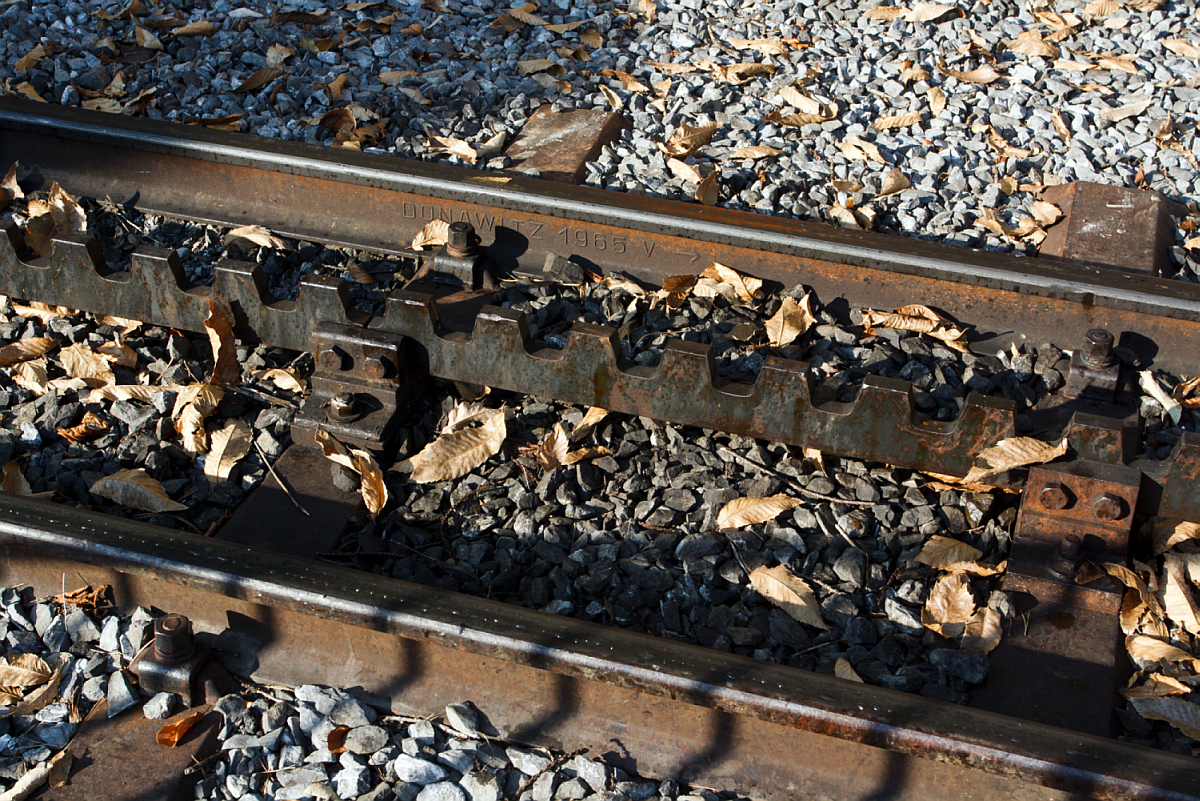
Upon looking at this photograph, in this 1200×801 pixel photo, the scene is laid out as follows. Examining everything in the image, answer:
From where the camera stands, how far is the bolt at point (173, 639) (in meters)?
2.65

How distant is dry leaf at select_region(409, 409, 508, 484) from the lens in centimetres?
350

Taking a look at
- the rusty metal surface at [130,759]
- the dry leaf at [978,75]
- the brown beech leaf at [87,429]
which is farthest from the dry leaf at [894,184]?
the rusty metal surface at [130,759]

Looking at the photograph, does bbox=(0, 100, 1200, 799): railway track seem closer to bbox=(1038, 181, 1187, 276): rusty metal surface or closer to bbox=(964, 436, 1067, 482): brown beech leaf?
bbox=(964, 436, 1067, 482): brown beech leaf

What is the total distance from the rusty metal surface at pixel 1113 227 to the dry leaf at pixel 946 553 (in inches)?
75.9

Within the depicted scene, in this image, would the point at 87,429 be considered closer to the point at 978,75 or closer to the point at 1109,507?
the point at 1109,507

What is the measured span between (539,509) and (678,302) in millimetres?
1267

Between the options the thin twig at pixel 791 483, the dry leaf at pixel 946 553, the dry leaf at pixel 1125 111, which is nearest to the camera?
the dry leaf at pixel 946 553

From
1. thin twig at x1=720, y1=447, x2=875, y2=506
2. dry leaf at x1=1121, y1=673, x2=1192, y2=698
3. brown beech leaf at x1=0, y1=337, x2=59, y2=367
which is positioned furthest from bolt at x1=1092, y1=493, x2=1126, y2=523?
brown beech leaf at x1=0, y1=337, x2=59, y2=367

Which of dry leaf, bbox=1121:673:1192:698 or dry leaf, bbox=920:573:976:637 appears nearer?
dry leaf, bbox=1121:673:1192:698

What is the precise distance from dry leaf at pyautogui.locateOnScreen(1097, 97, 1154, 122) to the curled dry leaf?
422 cm

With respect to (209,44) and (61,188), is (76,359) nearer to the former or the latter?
(61,188)

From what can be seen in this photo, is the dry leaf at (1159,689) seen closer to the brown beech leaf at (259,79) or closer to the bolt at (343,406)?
the bolt at (343,406)

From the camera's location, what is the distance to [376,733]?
2.66 metres

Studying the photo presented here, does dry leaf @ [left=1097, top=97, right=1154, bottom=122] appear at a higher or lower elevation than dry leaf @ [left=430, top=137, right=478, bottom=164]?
higher
